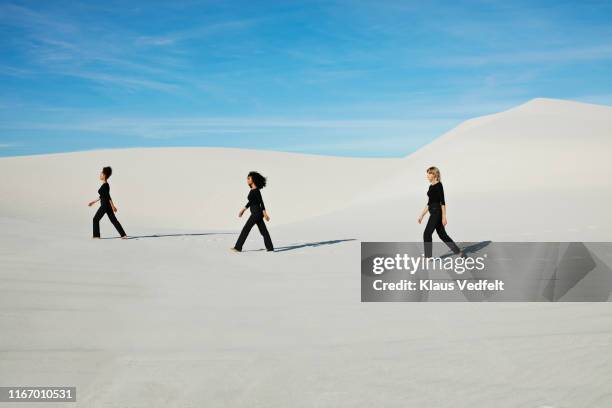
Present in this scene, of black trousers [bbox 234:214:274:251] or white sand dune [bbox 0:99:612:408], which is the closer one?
white sand dune [bbox 0:99:612:408]

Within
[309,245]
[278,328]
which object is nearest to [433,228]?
[309,245]

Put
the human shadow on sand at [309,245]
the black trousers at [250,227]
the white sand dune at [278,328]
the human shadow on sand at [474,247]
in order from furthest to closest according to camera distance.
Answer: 1. the human shadow on sand at [309,245]
2. the black trousers at [250,227]
3. the human shadow on sand at [474,247]
4. the white sand dune at [278,328]

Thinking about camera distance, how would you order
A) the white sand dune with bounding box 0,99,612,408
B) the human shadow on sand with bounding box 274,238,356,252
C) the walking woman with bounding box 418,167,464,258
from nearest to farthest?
the white sand dune with bounding box 0,99,612,408 → the walking woman with bounding box 418,167,464,258 → the human shadow on sand with bounding box 274,238,356,252

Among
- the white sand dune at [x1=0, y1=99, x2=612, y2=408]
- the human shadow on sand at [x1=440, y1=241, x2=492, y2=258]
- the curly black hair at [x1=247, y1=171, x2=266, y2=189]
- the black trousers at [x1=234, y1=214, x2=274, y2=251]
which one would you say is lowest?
the white sand dune at [x1=0, y1=99, x2=612, y2=408]

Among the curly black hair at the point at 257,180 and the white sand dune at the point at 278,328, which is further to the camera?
the curly black hair at the point at 257,180

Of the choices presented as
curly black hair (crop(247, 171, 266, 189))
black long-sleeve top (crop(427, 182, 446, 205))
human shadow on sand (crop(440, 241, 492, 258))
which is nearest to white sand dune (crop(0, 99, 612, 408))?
human shadow on sand (crop(440, 241, 492, 258))

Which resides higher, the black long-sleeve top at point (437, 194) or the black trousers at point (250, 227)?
the black long-sleeve top at point (437, 194)

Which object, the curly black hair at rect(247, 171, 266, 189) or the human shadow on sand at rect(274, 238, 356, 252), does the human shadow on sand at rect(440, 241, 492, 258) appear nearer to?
the human shadow on sand at rect(274, 238, 356, 252)

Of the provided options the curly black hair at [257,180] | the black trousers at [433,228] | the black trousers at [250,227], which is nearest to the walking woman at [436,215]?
the black trousers at [433,228]

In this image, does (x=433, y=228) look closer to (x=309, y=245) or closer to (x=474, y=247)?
(x=474, y=247)

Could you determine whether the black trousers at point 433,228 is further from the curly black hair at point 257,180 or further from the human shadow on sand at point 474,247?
the curly black hair at point 257,180

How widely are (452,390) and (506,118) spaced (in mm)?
30903

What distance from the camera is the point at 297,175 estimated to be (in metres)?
40.7

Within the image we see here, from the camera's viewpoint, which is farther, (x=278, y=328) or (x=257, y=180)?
(x=257, y=180)
